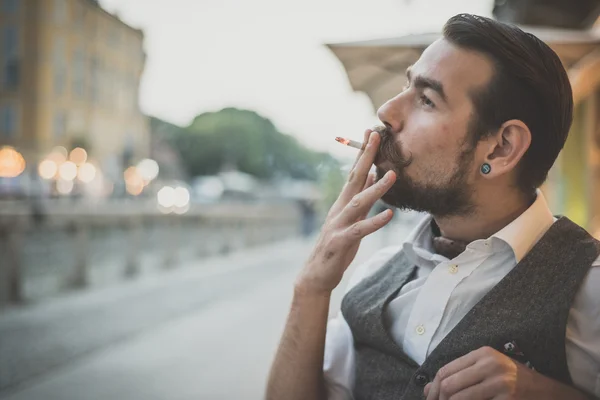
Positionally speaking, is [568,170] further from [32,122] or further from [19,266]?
[32,122]

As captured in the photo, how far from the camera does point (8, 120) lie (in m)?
25.5

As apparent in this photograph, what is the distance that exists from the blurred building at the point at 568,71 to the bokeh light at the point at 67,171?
2392 centimetres

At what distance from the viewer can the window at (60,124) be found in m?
27.8

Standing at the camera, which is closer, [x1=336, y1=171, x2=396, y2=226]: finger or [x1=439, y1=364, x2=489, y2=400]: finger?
[x1=439, y1=364, x2=489, y2=400]: finger

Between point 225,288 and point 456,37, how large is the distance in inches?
306

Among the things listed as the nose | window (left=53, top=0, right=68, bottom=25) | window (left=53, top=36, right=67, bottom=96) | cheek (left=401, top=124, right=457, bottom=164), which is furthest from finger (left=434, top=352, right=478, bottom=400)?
window (left=53, top=36, right=67, bottom=96)

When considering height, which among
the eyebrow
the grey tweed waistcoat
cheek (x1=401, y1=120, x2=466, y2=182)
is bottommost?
the grey tweed waistcoat

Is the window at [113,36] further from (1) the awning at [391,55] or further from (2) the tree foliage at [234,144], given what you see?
(2) the tree foliage at [234,144]

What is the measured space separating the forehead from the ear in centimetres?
13

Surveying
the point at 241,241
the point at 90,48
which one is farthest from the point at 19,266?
the point at 90,48

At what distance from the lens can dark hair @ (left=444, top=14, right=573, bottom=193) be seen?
1.40 meters

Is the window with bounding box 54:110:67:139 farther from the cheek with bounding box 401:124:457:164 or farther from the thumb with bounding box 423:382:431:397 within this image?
the thumb with bounding box 423:382:431:397

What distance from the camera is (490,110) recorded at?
4.75ft

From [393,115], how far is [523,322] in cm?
62
